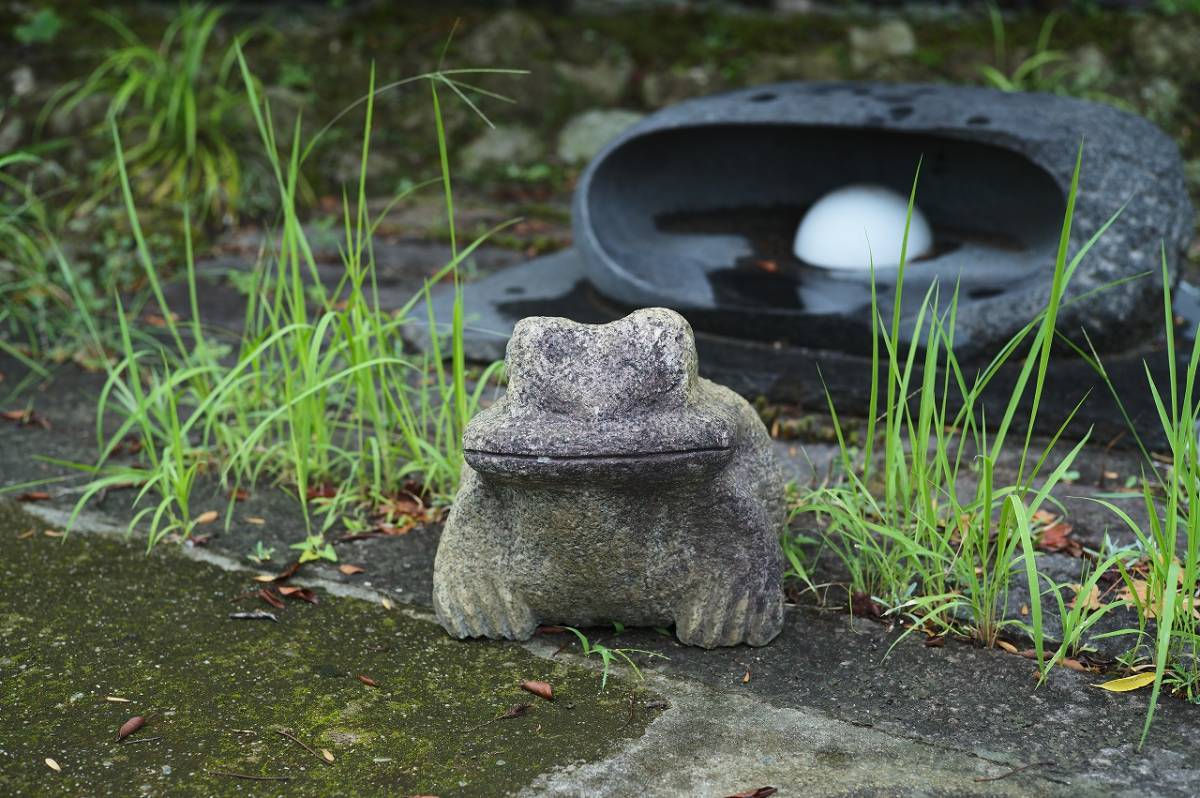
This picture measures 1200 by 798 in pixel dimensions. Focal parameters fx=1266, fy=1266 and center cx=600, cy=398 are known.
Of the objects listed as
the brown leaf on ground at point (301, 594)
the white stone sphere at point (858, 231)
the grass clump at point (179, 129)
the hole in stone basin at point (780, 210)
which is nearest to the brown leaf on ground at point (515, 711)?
the brown leaf on ground at point (301, 594)

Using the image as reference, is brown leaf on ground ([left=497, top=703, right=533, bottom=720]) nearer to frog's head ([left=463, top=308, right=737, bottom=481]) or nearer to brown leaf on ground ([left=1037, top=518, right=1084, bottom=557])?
frog's head ([left=463, top=308, right=737, bottom=481])

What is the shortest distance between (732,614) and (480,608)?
452 mm

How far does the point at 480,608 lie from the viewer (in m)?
2.28

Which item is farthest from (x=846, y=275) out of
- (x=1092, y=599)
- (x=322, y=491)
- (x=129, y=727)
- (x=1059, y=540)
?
(x=129, y=727)

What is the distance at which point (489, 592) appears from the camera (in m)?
2.27

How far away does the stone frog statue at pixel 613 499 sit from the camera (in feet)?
6.63

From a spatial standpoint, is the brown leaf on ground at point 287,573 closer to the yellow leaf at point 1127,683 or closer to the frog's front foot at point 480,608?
the frog's front foot at point 480,608

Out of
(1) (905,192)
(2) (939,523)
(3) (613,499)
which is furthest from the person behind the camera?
(1) (905,192)

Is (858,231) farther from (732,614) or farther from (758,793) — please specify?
(758,793)


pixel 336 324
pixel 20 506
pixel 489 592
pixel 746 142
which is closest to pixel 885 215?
pixel 746 142

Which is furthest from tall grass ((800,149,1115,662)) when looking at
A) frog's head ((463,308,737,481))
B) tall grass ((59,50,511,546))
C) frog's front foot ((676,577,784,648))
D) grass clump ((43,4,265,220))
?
grass clump ((43,4,265,220))

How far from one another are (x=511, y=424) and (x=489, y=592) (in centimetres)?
38

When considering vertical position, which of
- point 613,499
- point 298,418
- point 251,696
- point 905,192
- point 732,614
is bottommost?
point 251,696

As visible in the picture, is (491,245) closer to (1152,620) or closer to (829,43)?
(829,43)
